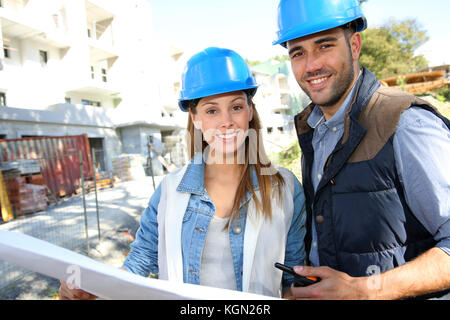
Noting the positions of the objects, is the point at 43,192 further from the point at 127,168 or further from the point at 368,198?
the point at 368,198

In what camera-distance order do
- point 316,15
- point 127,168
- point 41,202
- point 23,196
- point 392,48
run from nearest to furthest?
1. point 316,15
2. point 23,196
3. point 41,202
4. point 127,168
5. point 392,48

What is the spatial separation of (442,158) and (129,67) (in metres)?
22.9

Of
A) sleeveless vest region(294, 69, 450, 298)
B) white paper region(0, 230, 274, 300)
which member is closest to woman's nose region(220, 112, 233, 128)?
sleeveless vest region(294, 69, 450, 298)

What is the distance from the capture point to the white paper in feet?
2.16

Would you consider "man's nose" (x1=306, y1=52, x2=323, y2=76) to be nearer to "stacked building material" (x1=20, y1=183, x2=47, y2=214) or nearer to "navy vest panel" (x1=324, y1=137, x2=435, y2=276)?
"navy vest panel" (x1=324, y1=137, x2=435, y2=276)

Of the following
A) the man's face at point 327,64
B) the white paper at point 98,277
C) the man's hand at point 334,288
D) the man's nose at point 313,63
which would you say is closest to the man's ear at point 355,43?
the man's face at point 327,64

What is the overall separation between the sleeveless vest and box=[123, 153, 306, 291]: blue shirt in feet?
0.64

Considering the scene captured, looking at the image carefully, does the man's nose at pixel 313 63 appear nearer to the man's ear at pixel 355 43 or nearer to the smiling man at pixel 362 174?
the smiling man at pixel 362 174

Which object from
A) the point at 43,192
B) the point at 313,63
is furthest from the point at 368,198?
the point at 43,192

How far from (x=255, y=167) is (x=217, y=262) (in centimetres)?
66

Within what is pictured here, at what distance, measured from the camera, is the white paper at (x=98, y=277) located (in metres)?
0.66

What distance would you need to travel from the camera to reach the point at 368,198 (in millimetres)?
1305
